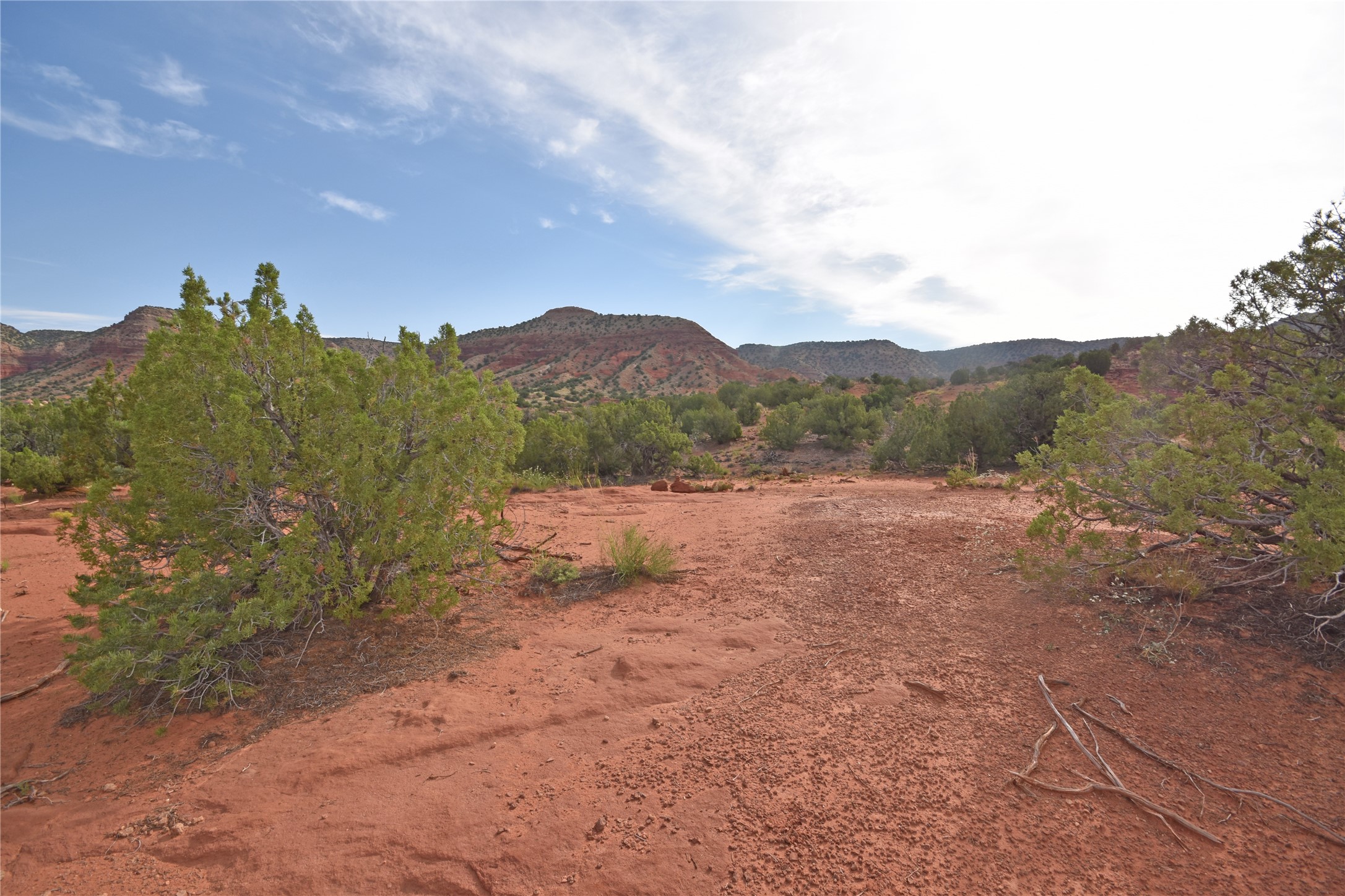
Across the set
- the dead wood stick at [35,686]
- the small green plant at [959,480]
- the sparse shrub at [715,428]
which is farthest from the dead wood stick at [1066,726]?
the sparse shrub at [715,428]

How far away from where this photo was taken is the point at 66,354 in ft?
184

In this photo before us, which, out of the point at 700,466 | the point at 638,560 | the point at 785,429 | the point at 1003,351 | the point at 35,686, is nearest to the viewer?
the point at 35,686

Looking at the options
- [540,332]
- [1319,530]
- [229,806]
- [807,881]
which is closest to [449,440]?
[229,806]

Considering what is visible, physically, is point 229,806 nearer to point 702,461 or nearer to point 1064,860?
point 1064,860

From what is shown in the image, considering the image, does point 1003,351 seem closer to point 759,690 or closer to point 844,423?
point 844,423

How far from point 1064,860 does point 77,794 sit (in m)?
4.92

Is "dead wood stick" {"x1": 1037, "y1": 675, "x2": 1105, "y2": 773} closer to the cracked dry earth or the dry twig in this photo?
the cracked dry earth

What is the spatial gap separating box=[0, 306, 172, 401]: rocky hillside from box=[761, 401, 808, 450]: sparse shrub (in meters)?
54.3

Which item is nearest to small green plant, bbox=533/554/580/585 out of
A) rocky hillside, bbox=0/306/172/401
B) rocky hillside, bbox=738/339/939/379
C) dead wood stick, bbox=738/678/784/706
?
dead wood stick, bbox=738/678/784/706

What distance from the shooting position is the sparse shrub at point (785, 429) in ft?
69.6

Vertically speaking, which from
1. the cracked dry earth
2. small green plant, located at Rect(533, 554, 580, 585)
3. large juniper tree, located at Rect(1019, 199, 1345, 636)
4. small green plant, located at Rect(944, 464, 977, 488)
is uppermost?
large juniper tree, located at Rect(1019, 199, 1345, 636)

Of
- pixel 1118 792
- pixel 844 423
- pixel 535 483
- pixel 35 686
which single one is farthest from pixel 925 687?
pixel 844 423

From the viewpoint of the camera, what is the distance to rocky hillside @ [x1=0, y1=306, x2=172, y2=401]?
4897cm

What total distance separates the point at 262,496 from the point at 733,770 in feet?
12.4
